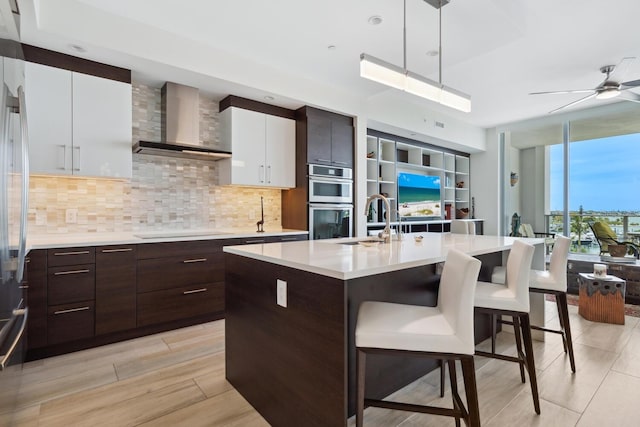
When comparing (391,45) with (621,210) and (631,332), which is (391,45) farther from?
(621,210)

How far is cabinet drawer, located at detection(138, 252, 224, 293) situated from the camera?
283cm

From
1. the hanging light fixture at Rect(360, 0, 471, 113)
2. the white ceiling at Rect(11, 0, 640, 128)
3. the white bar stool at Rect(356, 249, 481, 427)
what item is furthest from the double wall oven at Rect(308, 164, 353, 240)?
the white bar stool at Rect(356, 249, 481, 427)

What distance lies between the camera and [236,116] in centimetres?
363

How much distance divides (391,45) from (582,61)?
2370mm

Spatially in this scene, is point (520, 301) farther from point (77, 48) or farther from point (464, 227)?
point (77, 48)

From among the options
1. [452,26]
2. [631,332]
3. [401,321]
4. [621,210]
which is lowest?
[631,332]

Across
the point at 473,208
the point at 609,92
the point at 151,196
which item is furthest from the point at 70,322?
the point at 473,208

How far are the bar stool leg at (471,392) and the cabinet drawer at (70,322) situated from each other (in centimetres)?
276

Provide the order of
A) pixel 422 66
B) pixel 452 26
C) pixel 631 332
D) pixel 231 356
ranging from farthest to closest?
1. pixel 422 66
2. pixel 631 332
3. pixel 452 26
4. pixel 231 356

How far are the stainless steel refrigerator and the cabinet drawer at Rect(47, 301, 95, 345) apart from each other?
1218 mm

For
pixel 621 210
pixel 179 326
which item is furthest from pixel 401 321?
pixel 621 210

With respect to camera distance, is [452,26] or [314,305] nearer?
[314,305]

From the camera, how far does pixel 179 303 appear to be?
9.89ft

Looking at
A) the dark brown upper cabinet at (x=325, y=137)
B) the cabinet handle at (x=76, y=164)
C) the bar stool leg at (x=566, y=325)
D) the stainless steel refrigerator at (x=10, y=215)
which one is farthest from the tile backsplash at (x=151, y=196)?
the bar stool leg at (x=566, y=325)
